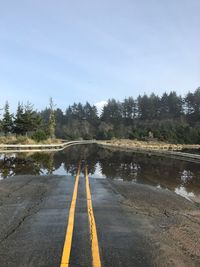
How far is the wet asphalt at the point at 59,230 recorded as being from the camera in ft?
15.8

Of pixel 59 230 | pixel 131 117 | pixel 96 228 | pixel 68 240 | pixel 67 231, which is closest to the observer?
pixel 68 240

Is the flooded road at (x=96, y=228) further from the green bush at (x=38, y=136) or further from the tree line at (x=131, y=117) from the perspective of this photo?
the tree line at (x=131, y=117)

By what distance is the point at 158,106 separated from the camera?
485 ft

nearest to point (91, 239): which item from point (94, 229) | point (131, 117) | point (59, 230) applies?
point (94, 229)

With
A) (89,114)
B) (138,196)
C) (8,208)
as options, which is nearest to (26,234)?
(8,208)

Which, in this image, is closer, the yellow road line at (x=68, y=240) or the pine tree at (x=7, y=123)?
the yellow road line at (x=68, y=240)

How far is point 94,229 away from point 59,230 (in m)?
0.75

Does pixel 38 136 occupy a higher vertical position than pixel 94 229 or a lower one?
higher

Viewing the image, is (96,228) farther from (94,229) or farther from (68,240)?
(68,240)

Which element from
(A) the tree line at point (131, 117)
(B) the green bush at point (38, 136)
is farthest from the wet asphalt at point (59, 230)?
(A) the tree line at point (131, 117)

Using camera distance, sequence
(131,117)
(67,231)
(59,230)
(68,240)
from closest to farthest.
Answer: (68,240), (67,231), (59,230), (131,117)

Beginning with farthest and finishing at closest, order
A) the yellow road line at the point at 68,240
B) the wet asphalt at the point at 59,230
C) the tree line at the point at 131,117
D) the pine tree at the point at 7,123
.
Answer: the tree line at the point at 131,117, the pine tree at the point at 7,123, the wet asphalt at the point at 59,230, the yellow road line at the point at 68,240

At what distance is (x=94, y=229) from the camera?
6332mm

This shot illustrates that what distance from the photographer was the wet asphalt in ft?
15.8
